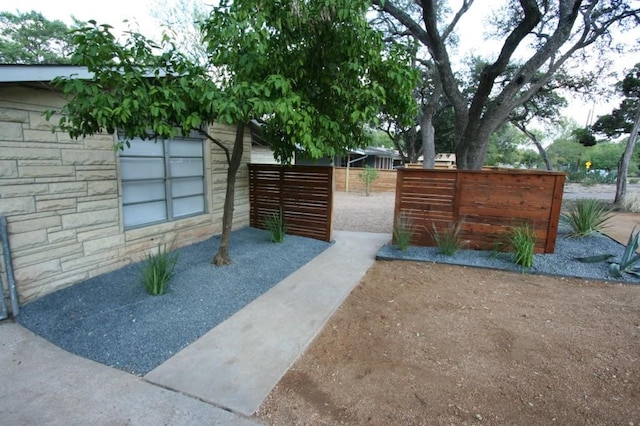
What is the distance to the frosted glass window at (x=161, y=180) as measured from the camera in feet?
14.8

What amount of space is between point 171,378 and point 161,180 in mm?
3463

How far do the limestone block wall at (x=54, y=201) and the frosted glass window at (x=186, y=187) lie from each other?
87 cm

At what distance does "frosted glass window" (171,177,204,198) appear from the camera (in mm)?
5277

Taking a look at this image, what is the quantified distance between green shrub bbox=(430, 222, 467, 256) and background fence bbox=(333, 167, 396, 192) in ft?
37.4

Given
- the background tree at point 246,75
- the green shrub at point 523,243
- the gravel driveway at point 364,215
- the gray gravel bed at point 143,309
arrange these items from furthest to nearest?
the gravel driveway at point 364,215 < the green shrub at point 523,243 < the background tree at point 246,75 < the gray gravel bed at point 143,309

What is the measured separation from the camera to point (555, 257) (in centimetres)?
513

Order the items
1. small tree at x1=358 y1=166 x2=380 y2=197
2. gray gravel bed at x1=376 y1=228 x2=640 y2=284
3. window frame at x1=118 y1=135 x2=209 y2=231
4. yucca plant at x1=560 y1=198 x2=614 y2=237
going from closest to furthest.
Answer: window frame at x1=118 y1=135 x2=209 y2=231 → gray gravel bed at x1=376 y1=228 x2=640 y2=284 → yucca plant at x1=560 y1=198 x2=614 y2=237 → small tree at x1=358 y1=166 x2=380 y2=197

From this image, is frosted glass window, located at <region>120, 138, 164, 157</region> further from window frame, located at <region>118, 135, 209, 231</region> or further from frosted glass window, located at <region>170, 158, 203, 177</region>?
frosted glass window, located at <region>170, 158, 203, 177</region>

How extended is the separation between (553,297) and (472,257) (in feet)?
4.68

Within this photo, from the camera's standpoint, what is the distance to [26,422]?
193 centimetres

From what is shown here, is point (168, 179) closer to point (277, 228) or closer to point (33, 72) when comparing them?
point (277, 228)

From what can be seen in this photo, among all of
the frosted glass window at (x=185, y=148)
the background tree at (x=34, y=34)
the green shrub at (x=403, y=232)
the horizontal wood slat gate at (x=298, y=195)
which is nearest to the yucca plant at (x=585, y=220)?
the green shrub at (x=403, y=232)

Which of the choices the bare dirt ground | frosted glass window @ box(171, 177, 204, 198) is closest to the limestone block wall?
frosted glass window @ box(171, 177, 204, 198)

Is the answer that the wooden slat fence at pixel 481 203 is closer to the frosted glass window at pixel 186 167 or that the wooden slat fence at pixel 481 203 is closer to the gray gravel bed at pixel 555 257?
the gray gravel bed at pixel 555 257
